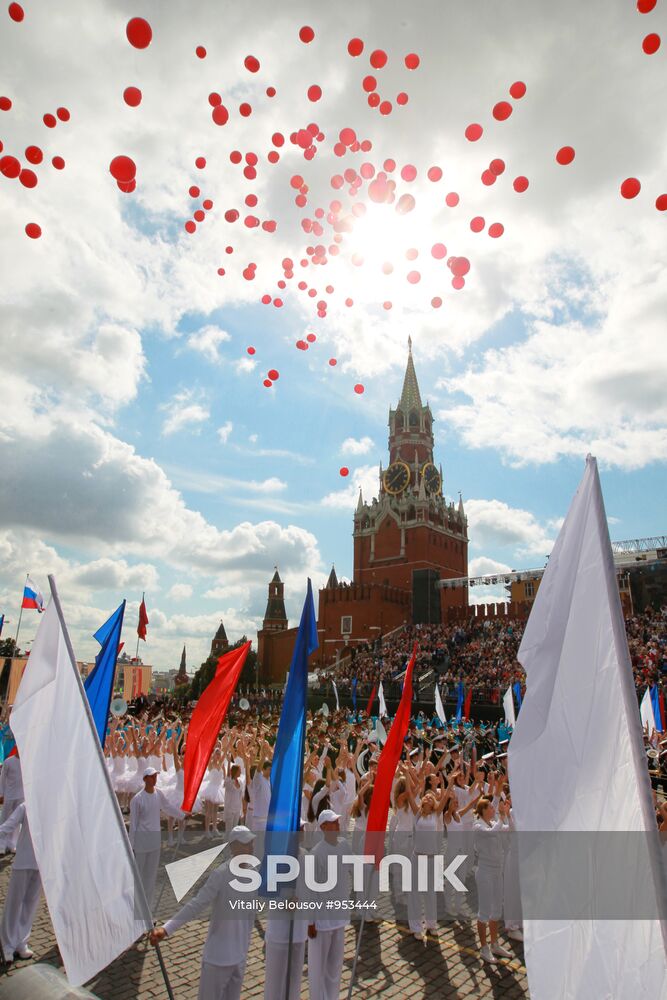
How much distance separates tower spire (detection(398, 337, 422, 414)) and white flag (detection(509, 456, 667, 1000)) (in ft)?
249

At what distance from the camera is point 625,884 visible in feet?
9.58

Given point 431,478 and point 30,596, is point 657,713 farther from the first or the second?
point 431,478

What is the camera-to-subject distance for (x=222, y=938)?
15.2ft

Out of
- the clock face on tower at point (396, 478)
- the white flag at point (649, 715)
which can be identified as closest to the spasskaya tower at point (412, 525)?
the clock face on tower at point (396, 478)

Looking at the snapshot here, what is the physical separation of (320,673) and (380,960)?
48242 mm

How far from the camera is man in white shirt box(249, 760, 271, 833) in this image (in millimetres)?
10281

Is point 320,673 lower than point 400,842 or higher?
higher

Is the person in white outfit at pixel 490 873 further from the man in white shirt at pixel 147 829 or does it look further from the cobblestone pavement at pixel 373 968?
the man in white shirt at pixel 147 829

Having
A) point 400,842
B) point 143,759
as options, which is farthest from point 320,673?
point 400,842

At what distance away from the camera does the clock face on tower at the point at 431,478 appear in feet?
236

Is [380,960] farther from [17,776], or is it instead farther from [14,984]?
[17,776]

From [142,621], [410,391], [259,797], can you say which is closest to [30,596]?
[142,621]

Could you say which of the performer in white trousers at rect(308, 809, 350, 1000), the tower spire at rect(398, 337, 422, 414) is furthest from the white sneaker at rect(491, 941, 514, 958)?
the tower spire at rect(398, 337, 422, 414)

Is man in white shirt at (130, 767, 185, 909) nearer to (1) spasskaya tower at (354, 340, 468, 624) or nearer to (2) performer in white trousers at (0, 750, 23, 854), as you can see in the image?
(2) performer in white trousers at (0, 750, 23, 854)
